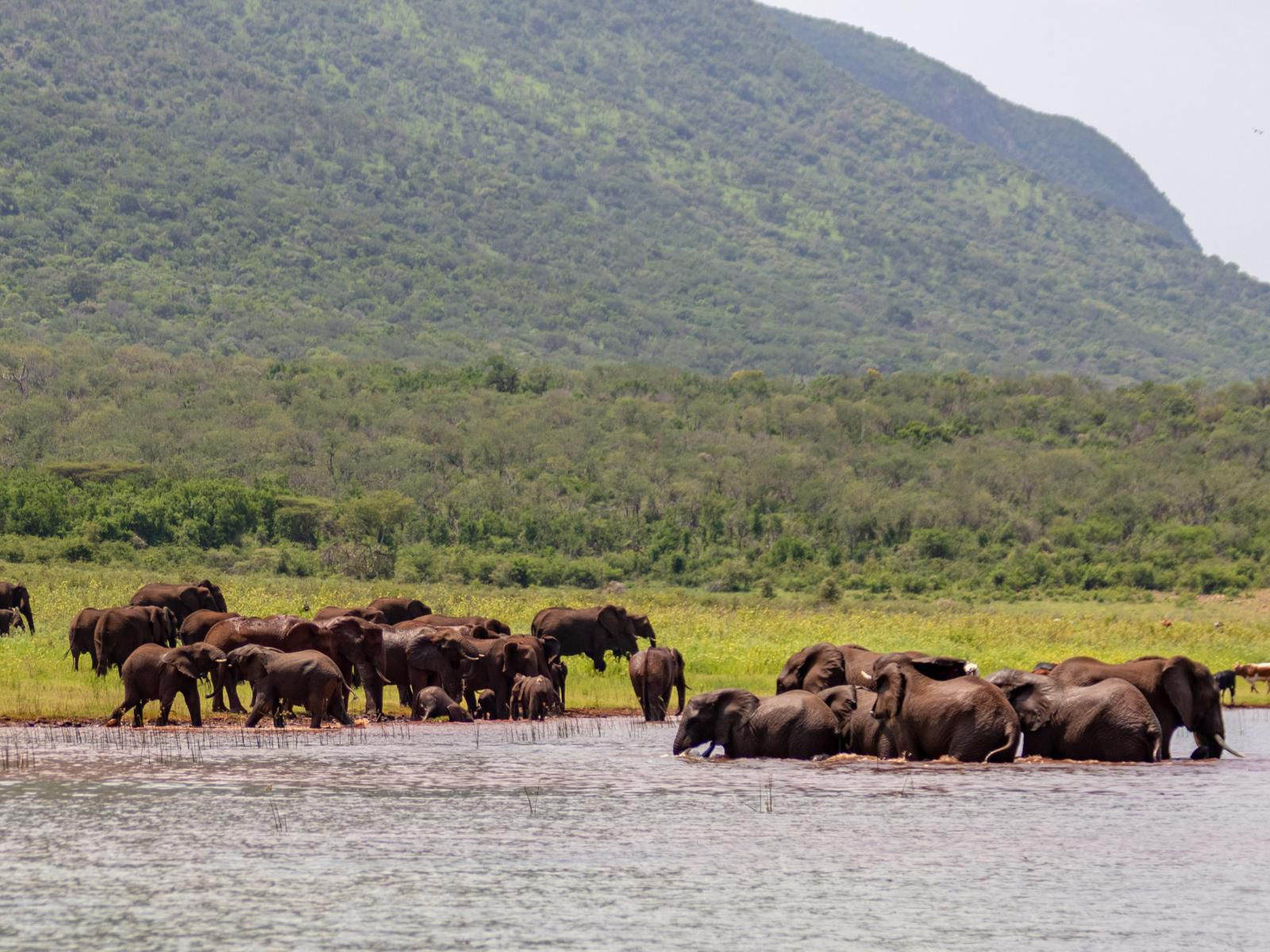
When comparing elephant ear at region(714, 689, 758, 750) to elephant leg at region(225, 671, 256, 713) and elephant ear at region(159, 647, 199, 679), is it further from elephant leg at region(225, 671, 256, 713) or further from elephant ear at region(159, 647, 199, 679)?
elephant leg at region(225, 671, 256, 713)

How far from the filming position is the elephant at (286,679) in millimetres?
24484

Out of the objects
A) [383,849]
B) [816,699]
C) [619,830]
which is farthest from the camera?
[816,699]

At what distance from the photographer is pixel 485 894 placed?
47.8 ft

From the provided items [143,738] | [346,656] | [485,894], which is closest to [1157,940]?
[485,894]

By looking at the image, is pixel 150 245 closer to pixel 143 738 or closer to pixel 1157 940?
pixel 143 738

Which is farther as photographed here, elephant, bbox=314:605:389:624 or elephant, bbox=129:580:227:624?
elephant, bbox=129:580:227:624

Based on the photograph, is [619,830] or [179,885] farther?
[619,830]

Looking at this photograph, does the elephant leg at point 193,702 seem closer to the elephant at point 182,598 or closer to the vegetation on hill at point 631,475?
the elephant at point 182,598

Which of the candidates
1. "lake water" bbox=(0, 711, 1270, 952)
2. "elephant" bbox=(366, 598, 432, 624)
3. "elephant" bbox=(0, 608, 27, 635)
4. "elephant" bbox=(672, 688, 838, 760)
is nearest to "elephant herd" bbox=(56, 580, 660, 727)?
"lake water" bbox=(0, 711, 1270, 952)

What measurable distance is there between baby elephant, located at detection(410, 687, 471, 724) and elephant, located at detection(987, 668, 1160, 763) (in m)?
8.03

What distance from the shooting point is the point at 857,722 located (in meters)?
22.1

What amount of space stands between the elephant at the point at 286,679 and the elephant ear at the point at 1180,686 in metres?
10.1

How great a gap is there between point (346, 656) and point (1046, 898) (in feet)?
47.8

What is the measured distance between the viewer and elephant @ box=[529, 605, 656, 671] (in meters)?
33.8
